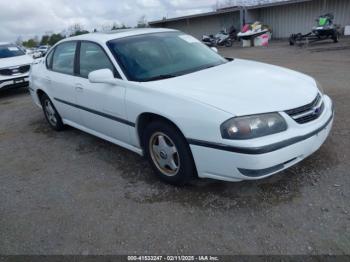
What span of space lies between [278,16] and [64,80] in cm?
2171

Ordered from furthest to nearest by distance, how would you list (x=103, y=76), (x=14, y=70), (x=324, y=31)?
(x=324, y=31) → (x=14, y=70) → (x=103, y=76)

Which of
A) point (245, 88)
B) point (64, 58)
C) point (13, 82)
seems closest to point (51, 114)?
point (64, 58)

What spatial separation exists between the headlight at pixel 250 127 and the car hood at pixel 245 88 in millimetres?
52

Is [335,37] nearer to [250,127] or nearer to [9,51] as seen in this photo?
[9,51]

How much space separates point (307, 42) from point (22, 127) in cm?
1502

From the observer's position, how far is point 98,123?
412cm

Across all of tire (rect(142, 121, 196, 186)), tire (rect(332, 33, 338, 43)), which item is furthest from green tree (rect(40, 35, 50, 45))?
tire (rect(142, 121, 196, 186))

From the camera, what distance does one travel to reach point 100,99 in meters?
3.85

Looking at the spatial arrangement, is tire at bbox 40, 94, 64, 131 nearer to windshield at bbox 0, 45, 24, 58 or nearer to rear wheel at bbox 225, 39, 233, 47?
windshield at bbox 0, 45, 24, 58

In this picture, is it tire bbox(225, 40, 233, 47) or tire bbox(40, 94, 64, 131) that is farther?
tire bbox(225, 40, 233, 47)

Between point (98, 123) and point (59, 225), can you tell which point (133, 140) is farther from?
point (59, 225)

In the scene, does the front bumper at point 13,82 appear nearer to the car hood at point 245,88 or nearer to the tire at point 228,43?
the car hood at point 245,88

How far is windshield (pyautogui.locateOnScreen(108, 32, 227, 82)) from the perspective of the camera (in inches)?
141

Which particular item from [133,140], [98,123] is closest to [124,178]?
[133,140]
